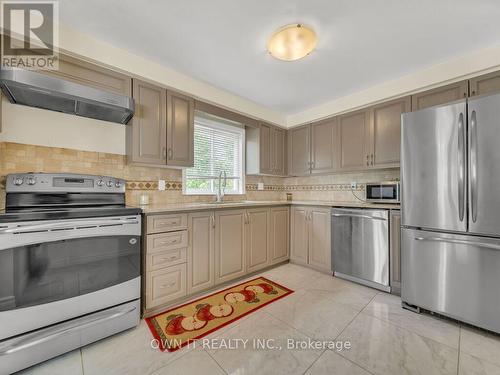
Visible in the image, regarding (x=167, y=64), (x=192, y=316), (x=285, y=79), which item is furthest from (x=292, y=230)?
(x=167, y=64)

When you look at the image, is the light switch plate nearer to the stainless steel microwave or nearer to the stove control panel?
the stove control panel

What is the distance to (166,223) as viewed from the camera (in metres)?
2.01

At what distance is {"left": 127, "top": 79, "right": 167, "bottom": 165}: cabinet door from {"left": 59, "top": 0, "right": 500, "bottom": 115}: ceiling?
1.14ft

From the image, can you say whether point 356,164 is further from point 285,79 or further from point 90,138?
point 90,138

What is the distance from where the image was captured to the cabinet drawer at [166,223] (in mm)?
1927

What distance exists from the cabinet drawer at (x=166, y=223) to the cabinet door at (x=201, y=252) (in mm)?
89

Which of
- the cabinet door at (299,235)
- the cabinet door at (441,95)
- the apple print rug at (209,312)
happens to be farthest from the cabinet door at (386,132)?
the apple print rug at (209,312)

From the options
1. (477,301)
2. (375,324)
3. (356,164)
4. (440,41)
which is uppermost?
(440,41)

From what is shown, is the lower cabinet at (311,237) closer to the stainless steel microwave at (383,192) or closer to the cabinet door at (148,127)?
the stainless steel microwave at (383,192)

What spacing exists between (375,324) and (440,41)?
100 inches

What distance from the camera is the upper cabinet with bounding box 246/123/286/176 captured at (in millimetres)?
3412

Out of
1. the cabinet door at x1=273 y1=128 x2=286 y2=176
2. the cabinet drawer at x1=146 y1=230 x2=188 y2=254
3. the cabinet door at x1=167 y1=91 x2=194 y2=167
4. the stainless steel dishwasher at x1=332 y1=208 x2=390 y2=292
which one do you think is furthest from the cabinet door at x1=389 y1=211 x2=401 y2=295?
the cabinet door at x1=167 y1=91 x2=194 y2=167

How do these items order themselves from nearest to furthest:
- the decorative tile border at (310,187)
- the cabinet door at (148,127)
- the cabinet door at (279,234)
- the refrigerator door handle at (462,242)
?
the refrigerator door handle at (462,242) → the cabinet door at (148,127) → the cabinet door at (279,234) → the decorative tile border at (310,187)

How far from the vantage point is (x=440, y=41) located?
6.37ft
